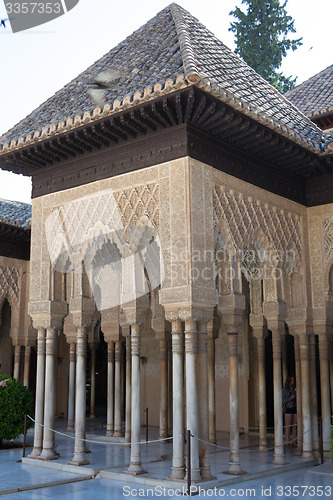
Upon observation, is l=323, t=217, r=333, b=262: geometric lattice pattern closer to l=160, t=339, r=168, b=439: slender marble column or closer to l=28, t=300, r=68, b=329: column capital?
l=160, t=339, r=168, b=439: slender marble column

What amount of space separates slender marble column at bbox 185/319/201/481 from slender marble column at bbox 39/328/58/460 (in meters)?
2.91

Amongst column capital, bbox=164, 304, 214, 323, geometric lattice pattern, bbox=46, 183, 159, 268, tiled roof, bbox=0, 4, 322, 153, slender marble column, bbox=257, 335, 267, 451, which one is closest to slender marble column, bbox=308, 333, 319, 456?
slender marble column, bbox=257, 335, 267, 451

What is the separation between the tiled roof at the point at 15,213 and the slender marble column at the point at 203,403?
6.97 meters

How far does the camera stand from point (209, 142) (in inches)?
334

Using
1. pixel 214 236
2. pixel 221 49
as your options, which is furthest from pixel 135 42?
pixel 214 236

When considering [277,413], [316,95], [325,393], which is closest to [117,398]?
[277,413]

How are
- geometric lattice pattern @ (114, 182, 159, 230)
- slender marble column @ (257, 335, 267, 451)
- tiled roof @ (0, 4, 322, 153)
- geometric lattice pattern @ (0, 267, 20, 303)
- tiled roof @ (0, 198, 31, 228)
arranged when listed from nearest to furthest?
tiled roof @ (0, 4, 322, 153)
geometric lattice pattern @ (114, 182, 159, 230)
slender marble column @ (257, 335, 267, 451)
tiled roof @ (0, 198, 31, 228)
geometric lattice pattern @ (0, 267, 20, 303)

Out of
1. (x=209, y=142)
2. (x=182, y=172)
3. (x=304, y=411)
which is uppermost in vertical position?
(x=209, y=142)

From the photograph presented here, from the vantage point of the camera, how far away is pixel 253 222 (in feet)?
30.0

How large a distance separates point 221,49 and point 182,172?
2988mm

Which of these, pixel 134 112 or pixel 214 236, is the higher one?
pixel 134 112

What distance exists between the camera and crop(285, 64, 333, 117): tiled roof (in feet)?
41.0

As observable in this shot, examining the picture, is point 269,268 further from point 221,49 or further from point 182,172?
point 221,49

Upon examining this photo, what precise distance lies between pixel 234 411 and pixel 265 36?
2017 cm
